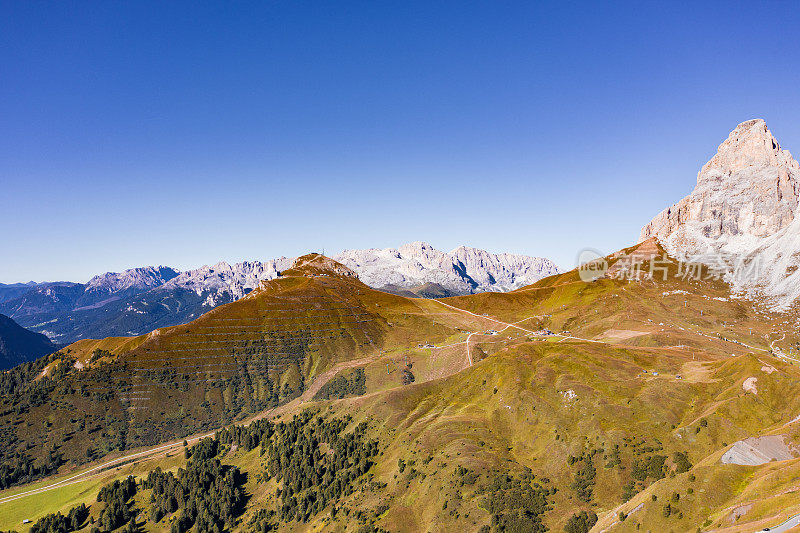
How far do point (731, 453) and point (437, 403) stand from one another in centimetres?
10672

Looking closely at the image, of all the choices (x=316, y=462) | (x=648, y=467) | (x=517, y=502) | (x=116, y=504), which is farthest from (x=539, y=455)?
(x=116, y=504)

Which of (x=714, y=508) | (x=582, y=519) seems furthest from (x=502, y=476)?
(x=714, y=508)

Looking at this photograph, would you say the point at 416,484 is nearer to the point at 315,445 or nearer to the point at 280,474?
the point at 315,445

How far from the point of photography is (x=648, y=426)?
113m

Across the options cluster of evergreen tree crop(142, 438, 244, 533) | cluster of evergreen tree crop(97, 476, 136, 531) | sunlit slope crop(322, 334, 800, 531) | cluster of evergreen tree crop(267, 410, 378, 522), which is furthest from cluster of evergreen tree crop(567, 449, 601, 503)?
cluster of evergreen tree crop(97, 476, 136, 531)

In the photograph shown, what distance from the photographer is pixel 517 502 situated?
3974 inches

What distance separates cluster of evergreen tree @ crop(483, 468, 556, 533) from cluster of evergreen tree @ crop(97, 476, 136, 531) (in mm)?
168078

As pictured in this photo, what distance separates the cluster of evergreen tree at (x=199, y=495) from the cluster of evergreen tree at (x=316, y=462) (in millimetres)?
19318

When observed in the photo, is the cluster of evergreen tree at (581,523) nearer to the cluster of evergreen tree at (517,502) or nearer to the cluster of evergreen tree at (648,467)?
the cluster of evergreen tree at (517,502)

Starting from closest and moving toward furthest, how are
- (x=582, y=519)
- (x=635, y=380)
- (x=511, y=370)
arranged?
(x=582, y=519), (x=635, y=380), (x=511, y=370)

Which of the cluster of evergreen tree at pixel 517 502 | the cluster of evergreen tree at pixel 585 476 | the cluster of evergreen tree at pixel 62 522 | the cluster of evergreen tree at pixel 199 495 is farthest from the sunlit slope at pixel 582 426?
the cluster of evergreen tree at pixel 62 522

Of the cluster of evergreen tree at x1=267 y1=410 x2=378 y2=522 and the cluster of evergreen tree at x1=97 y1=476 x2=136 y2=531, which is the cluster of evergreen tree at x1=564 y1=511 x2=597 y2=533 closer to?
the cluster of evergreen tree at x1=267 y1=410 x2=378 y2=522

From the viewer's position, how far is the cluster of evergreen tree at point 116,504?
536ft

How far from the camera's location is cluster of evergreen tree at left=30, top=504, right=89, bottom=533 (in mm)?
161500
